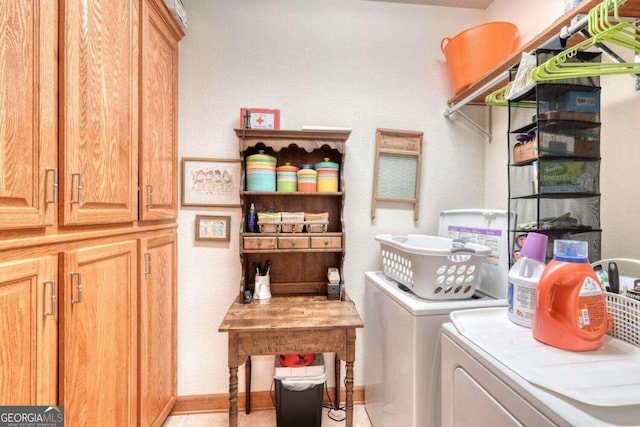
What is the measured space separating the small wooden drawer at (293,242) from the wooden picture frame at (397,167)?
22.1 inches

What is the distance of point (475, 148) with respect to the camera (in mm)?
2146

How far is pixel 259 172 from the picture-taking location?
5.84 ft

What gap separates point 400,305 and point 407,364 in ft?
0.80

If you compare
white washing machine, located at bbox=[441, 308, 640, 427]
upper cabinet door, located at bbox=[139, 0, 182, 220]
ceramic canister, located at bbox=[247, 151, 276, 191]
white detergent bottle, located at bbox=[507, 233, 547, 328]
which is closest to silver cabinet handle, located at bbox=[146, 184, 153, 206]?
upper cabinet door, located at bbox=[139, 0, 182, 220]

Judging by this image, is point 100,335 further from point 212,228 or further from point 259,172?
point 259,172

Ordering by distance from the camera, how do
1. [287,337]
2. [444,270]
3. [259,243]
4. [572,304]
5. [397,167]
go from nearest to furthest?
[572,304], [444,270], [287,337], [259,243], [397,167]

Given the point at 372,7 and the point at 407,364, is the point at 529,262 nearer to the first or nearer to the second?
the point at 407,364

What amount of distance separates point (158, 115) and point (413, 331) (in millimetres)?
1702

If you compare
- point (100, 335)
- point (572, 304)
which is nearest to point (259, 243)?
point (100, 335)

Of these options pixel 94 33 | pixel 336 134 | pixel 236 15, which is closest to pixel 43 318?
pixel 94 33

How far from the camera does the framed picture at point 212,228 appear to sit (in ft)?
6.36

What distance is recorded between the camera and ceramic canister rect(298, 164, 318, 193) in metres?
1.83

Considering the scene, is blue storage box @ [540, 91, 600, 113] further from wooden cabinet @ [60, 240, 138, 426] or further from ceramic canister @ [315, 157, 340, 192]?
wooden cabinet @ [60, 240, 138, 426]

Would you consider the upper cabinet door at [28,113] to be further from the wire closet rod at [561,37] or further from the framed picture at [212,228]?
the wire closet rod at [561,37]
